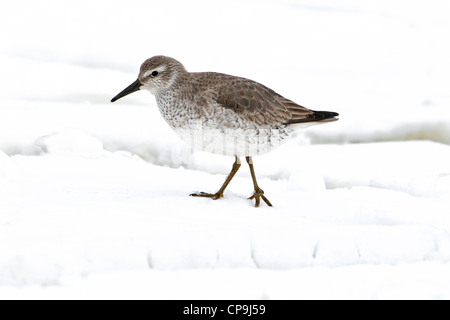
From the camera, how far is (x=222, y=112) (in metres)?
6.06

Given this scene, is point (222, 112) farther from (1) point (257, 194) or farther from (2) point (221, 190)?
(1) point (257, 194)

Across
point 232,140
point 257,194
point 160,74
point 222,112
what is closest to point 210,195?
point 257,194

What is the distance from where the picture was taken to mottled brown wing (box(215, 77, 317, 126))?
6.15 metres

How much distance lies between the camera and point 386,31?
1346 centimetres

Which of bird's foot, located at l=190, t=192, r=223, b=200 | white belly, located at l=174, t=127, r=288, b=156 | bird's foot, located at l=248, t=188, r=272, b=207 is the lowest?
bird's foot, located at l=190, t=192, r=223, b=200

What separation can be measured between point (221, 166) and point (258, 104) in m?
2.42

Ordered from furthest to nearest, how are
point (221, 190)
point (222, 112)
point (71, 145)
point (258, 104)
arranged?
point (71, 145) < point (221, 190) < point (258, 104) < point (222, 112)

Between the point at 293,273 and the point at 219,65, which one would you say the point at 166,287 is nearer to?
the point at 293,273

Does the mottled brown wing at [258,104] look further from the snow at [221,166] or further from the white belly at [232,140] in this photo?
the snow at [221,166]

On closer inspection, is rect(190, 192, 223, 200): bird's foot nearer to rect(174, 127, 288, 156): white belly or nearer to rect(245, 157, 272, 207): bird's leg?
rect(245, 157, 272, 207): bird's leg

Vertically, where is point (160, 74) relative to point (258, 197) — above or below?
above

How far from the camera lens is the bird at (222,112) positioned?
6074mm

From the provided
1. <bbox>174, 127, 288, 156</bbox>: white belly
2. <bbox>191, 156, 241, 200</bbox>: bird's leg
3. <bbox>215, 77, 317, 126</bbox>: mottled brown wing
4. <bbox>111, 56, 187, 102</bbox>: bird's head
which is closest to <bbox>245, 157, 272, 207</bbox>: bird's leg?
<bbox>191, 156, 241, 200</bbox>: bird's leg

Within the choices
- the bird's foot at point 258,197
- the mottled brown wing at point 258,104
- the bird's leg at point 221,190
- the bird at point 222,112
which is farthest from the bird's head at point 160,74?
the bird's foot at point 258,197
